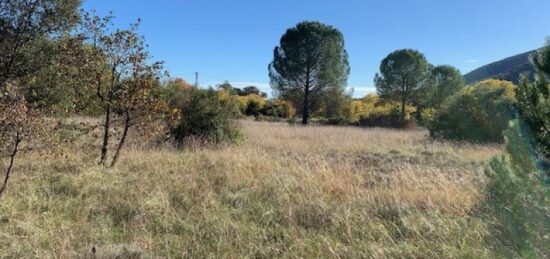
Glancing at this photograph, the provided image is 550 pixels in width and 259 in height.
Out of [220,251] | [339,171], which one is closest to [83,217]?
[220,251]

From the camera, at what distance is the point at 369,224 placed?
4.61m

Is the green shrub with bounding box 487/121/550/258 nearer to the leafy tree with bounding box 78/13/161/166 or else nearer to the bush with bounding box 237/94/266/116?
the leafy tree with bounding box 78/13/161/166

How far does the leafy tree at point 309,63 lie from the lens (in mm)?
34562

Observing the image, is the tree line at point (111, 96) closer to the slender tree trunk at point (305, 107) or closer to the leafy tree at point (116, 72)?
the leafy tree at point (116, 72)

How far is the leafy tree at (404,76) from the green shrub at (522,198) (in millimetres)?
36488

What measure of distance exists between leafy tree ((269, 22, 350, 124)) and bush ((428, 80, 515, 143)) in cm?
1531

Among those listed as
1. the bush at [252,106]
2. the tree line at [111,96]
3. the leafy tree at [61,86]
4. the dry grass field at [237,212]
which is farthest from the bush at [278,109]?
the dry grass field at [237,212]

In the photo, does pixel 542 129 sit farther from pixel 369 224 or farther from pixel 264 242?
pixel 264 242

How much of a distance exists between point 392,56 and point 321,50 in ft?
30.7

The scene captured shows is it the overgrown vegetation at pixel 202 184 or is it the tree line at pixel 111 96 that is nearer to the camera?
the overgrown vegetation at pixel 202 184

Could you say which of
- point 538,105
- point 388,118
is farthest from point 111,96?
point 388,118

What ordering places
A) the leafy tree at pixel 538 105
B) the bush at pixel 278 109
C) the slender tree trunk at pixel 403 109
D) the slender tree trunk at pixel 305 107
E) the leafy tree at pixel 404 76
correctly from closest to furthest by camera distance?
the leafy tree at pixel 538 105 → the slender tree trunk at pixel 305 107 → the slender tree trunk at pixel 403 109 → the leafy tree at pixel 404 76 → the bush at pixel 278 109

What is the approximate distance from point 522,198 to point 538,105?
781 mm

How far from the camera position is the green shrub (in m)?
2.83
